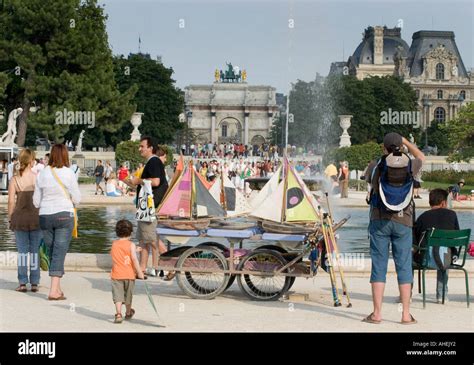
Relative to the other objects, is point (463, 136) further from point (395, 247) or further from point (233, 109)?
point (233, 109)

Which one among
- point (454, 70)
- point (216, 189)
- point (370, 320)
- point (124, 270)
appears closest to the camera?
point (370, 320)

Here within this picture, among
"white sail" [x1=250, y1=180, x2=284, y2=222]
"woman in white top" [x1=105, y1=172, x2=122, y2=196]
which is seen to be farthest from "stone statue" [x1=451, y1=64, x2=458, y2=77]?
"white sail" [x1=250, y1=180, x2=284, y2=222]

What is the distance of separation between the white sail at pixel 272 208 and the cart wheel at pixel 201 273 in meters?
0.66

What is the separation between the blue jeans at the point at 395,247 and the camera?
909cm

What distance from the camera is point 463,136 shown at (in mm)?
45688

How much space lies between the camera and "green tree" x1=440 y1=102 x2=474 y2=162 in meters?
45.4

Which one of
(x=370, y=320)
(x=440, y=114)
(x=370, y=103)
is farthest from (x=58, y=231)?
(x=440, y=114)

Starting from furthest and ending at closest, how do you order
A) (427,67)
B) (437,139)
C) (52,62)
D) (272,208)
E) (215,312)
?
1. (427,67)
2. (437,139)
3. (52,62)
4. (272,208)
5. (215,312)

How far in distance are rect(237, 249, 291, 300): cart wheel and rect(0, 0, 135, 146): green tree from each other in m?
39.1

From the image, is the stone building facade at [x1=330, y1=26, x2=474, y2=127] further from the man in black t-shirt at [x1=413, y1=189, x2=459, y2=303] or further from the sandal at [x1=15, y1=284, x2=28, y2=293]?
the sandal at [x1=15, y1=284, x2=28, y2=293]

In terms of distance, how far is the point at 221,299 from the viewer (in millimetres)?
10500

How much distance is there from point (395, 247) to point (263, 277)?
1.86m

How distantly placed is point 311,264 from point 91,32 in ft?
135
